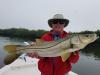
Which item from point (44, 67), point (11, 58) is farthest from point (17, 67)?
point (11, 58)

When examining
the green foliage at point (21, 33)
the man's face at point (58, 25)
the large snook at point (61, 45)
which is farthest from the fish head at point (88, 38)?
the green foliage at point (21, 33)

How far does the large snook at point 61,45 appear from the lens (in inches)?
144

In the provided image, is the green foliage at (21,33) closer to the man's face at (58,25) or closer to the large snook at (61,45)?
the man's face at (58,25)

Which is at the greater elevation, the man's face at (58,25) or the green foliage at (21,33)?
the man's face at (58,25)

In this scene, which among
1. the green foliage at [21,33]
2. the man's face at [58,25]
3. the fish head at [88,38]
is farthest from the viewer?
the green foliage at [21,33]

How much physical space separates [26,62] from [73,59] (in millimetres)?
4421

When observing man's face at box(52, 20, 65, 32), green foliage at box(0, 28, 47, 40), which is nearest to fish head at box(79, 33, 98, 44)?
man's face at box(52, 20, 65, 32)

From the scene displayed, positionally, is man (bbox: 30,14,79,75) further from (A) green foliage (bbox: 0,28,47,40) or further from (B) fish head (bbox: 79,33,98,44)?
(A) green foliage (bbox: 0,28,47,40)

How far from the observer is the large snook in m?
3.65

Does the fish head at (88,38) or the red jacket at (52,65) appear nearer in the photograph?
the fish head at (88,38)

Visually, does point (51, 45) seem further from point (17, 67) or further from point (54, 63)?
point (17, 67)

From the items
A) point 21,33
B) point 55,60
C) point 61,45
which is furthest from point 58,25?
point 21,33

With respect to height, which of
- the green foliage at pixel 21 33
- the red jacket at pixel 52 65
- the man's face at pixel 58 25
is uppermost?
the man's face at pixel 58 25

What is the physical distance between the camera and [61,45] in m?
3.73
